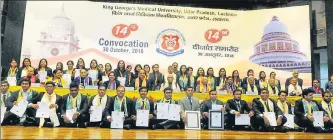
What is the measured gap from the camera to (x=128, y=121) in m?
5.47

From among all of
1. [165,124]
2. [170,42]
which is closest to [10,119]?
[165,124]

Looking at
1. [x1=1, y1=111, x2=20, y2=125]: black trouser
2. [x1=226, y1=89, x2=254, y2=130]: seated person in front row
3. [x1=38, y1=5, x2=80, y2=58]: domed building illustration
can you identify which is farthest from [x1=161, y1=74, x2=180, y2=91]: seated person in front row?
[x1=1, y1=111, x2=20, y2=125]: black trouser

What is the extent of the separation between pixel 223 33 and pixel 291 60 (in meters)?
2.21

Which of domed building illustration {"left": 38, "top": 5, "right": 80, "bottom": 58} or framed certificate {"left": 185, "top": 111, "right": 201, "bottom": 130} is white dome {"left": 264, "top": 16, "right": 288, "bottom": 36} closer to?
framed certificate {"left": 185, "top": 111, "right": 201, "bottom": 130}

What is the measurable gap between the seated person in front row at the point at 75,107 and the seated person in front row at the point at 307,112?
4114 mm

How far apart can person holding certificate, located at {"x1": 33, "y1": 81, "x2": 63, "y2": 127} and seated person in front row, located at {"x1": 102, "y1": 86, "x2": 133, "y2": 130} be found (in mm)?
844

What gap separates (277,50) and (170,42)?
3336 mm

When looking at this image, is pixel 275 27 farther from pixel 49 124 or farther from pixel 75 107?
pixel 49 124

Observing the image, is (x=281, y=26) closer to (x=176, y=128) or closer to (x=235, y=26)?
(x=235, y=26)

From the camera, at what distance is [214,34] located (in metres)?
9.63

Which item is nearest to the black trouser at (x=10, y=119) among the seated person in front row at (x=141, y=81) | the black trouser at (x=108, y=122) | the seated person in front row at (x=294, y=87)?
the black trouser at (x=108, y=122)

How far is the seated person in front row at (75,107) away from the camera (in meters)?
5.39

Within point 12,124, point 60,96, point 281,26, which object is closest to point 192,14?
point 281,26

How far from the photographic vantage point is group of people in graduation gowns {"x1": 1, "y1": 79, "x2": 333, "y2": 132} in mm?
5340
